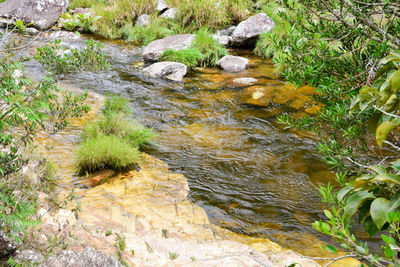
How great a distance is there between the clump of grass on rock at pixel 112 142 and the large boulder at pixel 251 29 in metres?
6.93

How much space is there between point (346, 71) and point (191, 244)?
211cm

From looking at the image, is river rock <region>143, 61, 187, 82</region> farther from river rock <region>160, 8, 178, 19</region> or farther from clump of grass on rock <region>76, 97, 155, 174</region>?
river rock <region>160, 8, 178, 19</region>

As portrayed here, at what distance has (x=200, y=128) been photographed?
253 inches

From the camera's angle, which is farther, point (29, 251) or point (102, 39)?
point (102, 39)

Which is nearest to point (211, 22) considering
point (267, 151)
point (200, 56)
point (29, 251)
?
point (200, 56)

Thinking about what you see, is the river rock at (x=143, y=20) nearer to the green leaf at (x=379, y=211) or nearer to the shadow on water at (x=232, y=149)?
the shadow on water at (x=232, y=149)

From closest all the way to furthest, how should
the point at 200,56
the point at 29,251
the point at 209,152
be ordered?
the point at 29,251, the point at 209,152, the point at 200,56

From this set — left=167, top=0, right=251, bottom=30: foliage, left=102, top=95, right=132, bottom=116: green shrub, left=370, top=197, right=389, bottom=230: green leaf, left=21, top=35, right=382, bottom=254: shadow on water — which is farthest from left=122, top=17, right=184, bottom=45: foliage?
left=370, top=197, right=389, bottom=230: green leaf

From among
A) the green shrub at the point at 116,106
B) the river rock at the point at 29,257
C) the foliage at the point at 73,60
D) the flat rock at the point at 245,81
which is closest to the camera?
the river rock at the point at 29,257

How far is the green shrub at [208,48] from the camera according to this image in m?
10.6

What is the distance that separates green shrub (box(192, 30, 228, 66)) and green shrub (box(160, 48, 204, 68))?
390 millimetres

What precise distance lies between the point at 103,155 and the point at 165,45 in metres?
7.01

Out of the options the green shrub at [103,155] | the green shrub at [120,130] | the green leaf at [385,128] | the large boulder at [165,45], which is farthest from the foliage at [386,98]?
the large boulder at [165,45]

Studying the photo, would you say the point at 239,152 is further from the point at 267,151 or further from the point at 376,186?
the point at 376,186
